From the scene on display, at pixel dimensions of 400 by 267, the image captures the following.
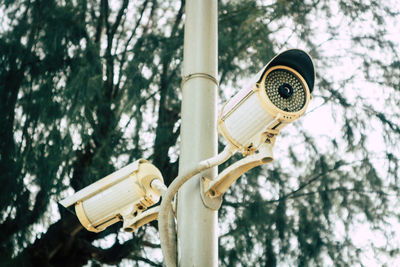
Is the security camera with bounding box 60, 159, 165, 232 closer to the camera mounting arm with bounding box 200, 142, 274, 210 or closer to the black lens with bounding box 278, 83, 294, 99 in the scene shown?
the camera mounting arm with bounding box 200, 142, 274, 210

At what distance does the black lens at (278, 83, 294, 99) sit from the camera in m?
1.10

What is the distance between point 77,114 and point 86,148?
252mm

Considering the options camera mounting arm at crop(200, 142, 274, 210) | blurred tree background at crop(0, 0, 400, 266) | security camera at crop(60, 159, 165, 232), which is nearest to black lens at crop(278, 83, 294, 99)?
camera mounting arm at crop(200, 142, 274, 210)

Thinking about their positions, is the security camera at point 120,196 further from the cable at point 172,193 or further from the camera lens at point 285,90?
the camera lens at point 285,90

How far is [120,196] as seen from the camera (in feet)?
4.31

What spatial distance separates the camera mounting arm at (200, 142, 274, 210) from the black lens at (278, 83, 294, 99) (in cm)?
11

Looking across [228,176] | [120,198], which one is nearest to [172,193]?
[228,176]

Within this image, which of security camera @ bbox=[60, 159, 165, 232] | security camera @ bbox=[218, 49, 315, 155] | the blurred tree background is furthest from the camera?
the blurred tree background

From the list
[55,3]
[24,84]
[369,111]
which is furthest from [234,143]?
[369,111]

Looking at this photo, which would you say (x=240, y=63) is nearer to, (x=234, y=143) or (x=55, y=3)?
(x=55, y=3)

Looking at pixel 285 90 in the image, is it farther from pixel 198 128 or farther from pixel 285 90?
pixel 198 128

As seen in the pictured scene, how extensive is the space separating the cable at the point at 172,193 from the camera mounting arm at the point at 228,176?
0.03m

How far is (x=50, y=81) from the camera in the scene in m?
3.21

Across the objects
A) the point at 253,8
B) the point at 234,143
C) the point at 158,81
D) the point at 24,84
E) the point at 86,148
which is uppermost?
the point at 253,8
